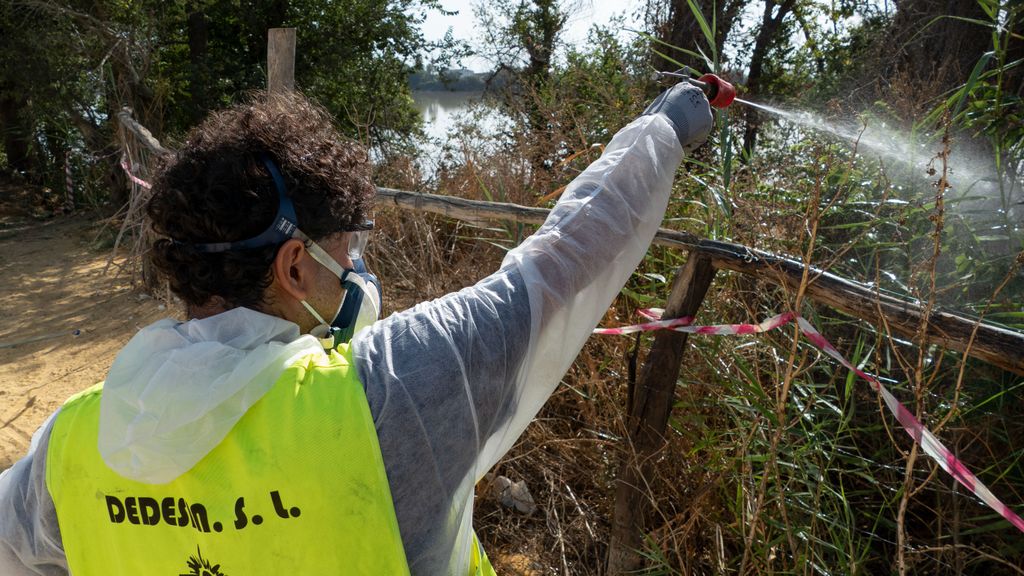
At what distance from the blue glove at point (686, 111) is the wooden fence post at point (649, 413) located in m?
0.70

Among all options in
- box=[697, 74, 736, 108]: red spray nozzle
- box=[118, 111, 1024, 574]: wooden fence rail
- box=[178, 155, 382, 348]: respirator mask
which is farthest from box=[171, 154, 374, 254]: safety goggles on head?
box=[118, 111, 1024, 574]: wooden fence rail

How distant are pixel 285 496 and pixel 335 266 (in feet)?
1.37

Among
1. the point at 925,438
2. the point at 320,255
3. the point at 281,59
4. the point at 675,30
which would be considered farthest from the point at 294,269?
the point at 675,30

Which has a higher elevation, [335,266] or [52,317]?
[335,266]

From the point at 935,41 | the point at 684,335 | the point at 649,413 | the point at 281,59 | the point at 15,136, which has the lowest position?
the point at 15,136

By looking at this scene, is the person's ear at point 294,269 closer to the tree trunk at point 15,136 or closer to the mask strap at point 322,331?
the mask strap at point 322,331

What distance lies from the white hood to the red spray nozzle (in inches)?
43.3

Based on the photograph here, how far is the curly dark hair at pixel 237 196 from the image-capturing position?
1169 mm

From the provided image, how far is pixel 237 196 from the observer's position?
3.83ft

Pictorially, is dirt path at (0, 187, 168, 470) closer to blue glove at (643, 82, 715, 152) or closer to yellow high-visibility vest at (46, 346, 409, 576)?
yellow high-visibility vest at (46, 346, 409, 576)

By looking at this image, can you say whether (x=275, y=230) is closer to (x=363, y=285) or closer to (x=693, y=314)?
(x=363, y=285)

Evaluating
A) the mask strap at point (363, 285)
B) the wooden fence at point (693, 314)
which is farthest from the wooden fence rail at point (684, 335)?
the mask strap at point (363, 285)

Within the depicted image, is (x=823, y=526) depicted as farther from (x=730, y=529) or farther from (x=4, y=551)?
(x=4, y=551)

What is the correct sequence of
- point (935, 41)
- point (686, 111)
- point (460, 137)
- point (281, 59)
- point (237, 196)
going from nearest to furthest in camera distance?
1. point (237, 196)
2. point (686, 111)
3. point (281, 59)
4. point (935, 41)
5. point (460, 137)
